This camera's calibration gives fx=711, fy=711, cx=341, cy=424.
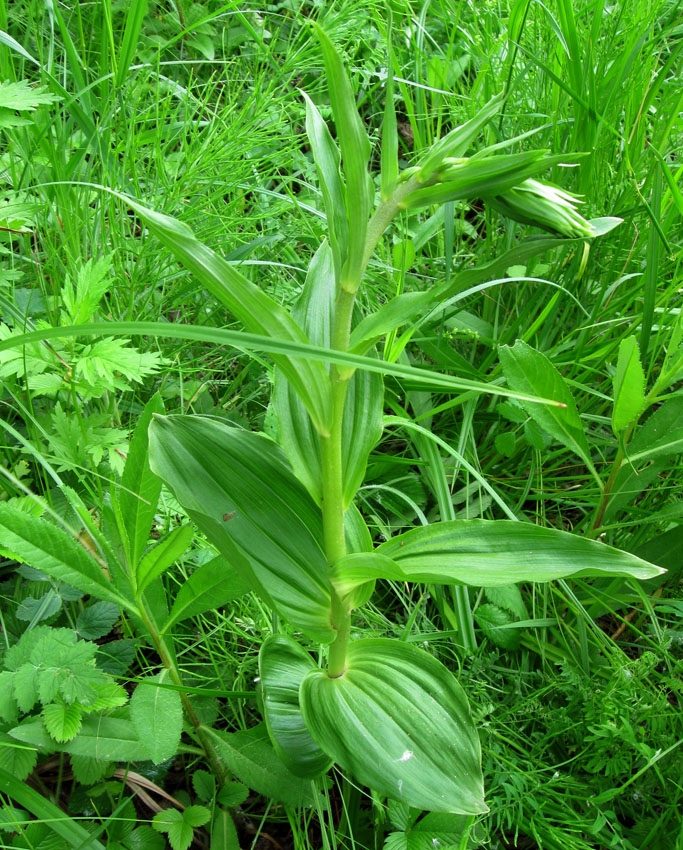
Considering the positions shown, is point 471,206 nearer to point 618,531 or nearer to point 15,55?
point 618,531

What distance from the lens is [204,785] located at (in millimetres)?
1124

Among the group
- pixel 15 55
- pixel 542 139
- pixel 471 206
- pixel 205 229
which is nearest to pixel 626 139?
pixel 542 139

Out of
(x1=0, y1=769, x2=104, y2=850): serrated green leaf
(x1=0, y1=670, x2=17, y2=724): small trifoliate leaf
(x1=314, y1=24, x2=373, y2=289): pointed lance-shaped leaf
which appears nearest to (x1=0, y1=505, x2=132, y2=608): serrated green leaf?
(x1=0, y1=670, x2=17, y2=724): small trifoliate leaf

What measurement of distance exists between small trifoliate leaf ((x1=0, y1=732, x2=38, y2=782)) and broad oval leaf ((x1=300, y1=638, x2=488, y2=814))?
394mm

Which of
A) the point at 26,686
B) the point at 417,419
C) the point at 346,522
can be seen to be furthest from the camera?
the point at 417,419

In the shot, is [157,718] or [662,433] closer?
[157,718]

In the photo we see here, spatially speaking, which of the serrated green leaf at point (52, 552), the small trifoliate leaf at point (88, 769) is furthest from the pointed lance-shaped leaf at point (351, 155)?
the small trifoliate leaf at point (88, 769)

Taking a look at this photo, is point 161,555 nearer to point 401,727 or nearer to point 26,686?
point 26,686

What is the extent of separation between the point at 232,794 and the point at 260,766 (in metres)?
0.07

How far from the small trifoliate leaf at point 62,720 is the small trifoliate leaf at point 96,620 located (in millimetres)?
184

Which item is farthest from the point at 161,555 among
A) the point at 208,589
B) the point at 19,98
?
the point at 19,98

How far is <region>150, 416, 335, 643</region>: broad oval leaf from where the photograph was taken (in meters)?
1.08

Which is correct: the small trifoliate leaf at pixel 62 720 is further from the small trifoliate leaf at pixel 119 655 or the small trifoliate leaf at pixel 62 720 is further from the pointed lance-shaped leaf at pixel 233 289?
the pointed lance-shaped leaf at pixel 233 289

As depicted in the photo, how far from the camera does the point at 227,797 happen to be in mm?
1113
